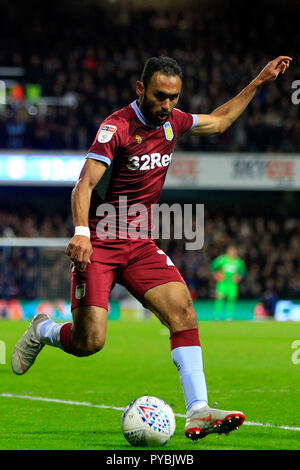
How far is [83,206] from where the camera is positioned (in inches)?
218

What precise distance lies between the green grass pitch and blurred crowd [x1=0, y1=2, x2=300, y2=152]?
43.3 feet

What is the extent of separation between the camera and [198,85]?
100ft

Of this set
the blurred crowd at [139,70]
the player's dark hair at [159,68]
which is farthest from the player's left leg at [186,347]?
the blurred crowd at [139,70]

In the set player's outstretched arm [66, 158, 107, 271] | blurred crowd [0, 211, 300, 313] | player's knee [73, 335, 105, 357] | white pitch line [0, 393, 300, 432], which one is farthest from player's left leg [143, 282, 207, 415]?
blurred crowd [0, 211, 300, 313]

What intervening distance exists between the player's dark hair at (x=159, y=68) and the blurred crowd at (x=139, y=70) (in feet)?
74.9

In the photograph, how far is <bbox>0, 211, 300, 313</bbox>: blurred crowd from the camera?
24.7m

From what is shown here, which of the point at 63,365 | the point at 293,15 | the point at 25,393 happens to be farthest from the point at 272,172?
the point at 25,393

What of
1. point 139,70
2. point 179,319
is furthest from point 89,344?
point 139,70

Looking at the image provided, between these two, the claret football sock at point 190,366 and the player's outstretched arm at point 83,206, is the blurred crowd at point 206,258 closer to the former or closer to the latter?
the claret football sock at point 190,366

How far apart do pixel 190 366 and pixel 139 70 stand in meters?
26.1

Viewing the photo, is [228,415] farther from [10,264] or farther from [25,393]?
[10,264]

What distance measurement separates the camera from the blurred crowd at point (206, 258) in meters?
24.7

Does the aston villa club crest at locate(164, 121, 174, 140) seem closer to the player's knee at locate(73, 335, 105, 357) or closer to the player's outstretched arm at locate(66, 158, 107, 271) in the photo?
the player's outstretched arm at locate(66, 158, 107, 271)
